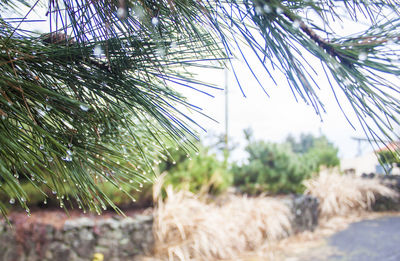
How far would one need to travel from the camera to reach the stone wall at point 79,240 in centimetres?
284

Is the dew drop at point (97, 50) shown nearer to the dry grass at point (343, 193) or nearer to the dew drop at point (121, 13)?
the dew drop at point (121, 13)

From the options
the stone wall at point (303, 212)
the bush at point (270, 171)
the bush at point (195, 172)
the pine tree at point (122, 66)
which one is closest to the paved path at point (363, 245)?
the stone wall at point (303, 212)

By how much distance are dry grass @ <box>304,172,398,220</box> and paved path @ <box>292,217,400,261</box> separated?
56cm

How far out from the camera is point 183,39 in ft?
3.07

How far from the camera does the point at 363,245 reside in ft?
13.4

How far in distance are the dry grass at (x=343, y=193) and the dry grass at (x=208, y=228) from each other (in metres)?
2.02

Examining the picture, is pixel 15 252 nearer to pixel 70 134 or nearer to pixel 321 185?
pixel 70 134

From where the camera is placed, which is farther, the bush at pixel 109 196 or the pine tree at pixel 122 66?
the bush at pixel 109 196

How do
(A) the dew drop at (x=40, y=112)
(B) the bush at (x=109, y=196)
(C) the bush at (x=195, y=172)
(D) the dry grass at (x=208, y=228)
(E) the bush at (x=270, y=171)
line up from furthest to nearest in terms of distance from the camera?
(E) the bush at (x=270, y=171), (C) the bush at (x=195, y=172), (B) the bush at (x=109, y=196), (D) the dry grass at (x=208, y=228), (A) the dew drop at (x=40, y=112)

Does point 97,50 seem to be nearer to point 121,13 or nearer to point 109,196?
point 121,13

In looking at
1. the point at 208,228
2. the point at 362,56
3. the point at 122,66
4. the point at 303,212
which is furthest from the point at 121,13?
the point at 303,212

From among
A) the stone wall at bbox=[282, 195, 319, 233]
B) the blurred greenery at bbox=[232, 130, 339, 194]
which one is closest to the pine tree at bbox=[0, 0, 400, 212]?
the stone wall at bbox=[282, 195, 319, 233]

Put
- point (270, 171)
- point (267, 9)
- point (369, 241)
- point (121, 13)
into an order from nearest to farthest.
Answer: point (267, 9) < point (121, 13) < point (369, 241) < point (270, 171)

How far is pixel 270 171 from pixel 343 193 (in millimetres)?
1668
